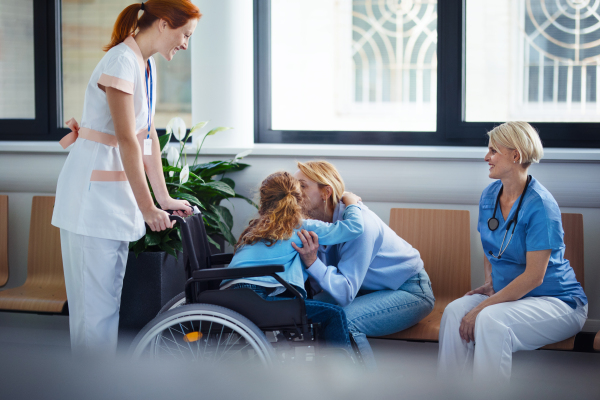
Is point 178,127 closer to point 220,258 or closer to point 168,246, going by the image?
point 168,246

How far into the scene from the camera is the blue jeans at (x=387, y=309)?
1.74 meters

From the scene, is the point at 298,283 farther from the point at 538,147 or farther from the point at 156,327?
the point at 538,147

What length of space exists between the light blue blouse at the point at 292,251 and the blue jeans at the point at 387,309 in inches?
9.7

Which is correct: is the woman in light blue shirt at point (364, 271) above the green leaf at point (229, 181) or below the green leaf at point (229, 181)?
below

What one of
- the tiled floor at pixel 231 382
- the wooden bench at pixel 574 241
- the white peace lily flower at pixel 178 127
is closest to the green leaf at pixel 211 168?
the white peace lily flower at pixel 178 127

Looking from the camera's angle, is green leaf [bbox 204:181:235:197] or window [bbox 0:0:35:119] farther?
window [bbox 0:0:35:119]

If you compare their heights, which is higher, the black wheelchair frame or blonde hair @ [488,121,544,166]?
blonde hair @ [488,121,544,166]

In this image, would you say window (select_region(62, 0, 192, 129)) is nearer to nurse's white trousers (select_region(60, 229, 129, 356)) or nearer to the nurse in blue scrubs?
nurse's white trousers (select_region(60, 229, 129, 356))

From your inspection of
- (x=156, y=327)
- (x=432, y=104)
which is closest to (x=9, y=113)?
(x=156, y=327)

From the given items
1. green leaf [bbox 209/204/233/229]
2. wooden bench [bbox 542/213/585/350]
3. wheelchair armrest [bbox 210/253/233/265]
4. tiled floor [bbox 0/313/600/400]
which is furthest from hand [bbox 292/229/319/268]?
tiled floor [bbox 0/313/600/400]

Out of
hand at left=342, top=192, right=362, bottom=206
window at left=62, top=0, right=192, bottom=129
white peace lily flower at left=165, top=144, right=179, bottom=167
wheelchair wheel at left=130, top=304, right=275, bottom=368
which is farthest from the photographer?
window at left=62, top=0, right=192, bottom=129

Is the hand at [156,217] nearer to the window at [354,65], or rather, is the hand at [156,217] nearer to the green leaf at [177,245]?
the green leaf at [177,245]

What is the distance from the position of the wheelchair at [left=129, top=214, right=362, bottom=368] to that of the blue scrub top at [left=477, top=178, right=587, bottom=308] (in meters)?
0.63

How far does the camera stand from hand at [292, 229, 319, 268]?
163cm
